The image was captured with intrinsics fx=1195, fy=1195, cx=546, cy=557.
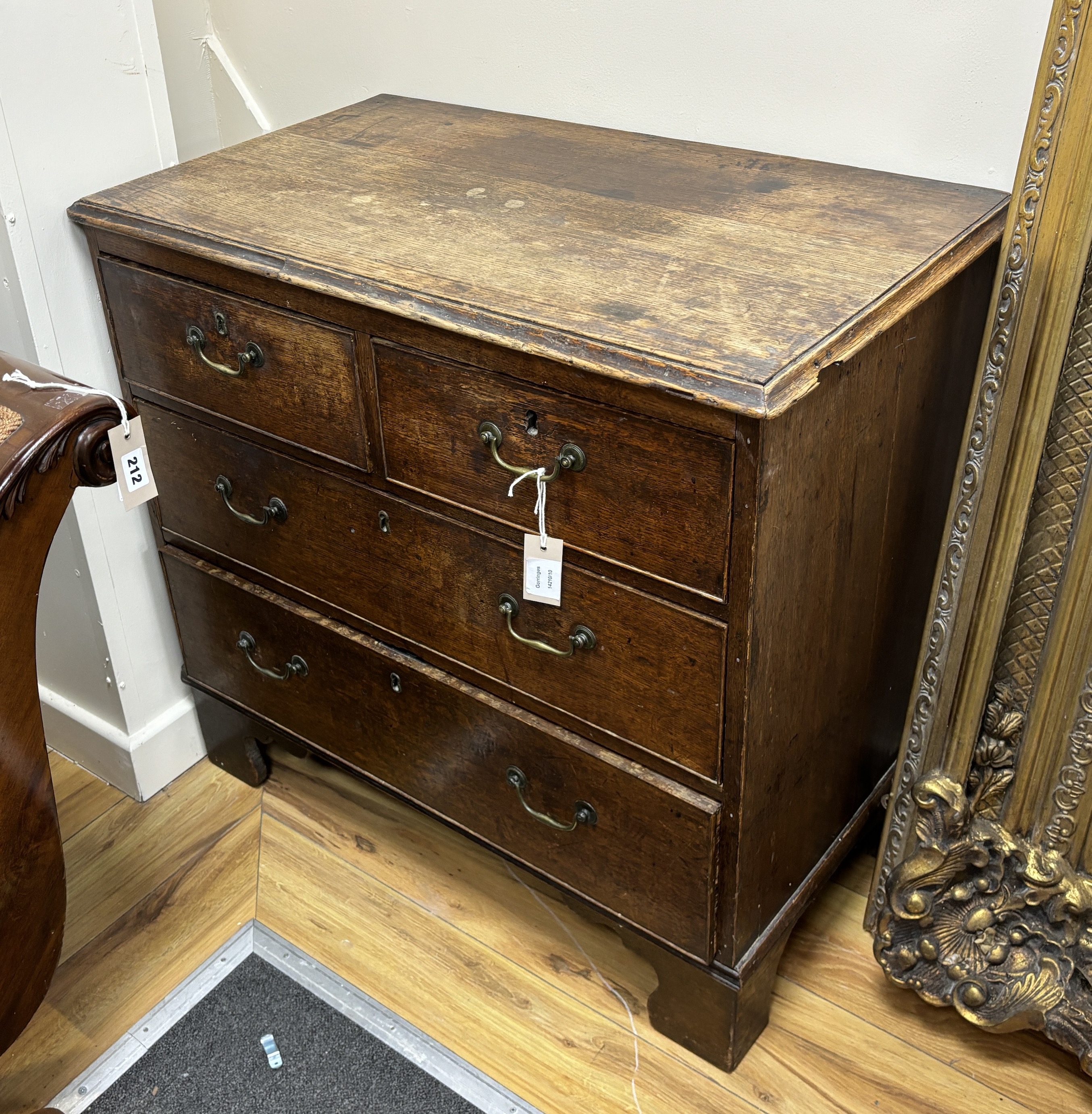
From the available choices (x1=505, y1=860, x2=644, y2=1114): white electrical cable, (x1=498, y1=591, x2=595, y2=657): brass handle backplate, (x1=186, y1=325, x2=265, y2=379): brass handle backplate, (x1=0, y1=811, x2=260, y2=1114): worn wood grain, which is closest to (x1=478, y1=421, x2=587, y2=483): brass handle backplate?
(x1=498, y1=591, x2=595, y2=657): brass handle backplate

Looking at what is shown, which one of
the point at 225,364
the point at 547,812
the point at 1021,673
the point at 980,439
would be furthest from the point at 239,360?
the point at 1021,673

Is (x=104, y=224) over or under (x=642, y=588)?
over

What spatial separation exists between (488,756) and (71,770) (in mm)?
821

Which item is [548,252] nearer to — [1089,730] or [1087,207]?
[1087,207]

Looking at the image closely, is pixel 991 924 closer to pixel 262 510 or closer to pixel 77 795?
pixel 262 510

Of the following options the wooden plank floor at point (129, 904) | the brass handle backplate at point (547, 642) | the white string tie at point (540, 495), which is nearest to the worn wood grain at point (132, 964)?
the wooden plank floor at point (129, 904)

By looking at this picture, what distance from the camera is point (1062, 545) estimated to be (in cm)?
115

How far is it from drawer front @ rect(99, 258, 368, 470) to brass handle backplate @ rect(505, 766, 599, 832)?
1.26 feet

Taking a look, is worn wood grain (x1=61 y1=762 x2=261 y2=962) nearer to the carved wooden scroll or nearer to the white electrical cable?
the white electrical cable

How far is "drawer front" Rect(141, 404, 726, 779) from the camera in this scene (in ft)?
3.69

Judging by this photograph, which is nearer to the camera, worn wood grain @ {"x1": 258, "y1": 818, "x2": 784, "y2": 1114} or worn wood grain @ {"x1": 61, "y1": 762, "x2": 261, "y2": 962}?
worn wood grain @ {"x1": 258, "y1": 818, "x2": 784, "y2": 1114}

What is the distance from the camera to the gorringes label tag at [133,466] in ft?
3.78

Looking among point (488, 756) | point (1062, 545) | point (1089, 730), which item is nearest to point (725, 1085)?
point (488, 756)

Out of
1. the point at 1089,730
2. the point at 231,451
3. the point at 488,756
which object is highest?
the point at 231,451
